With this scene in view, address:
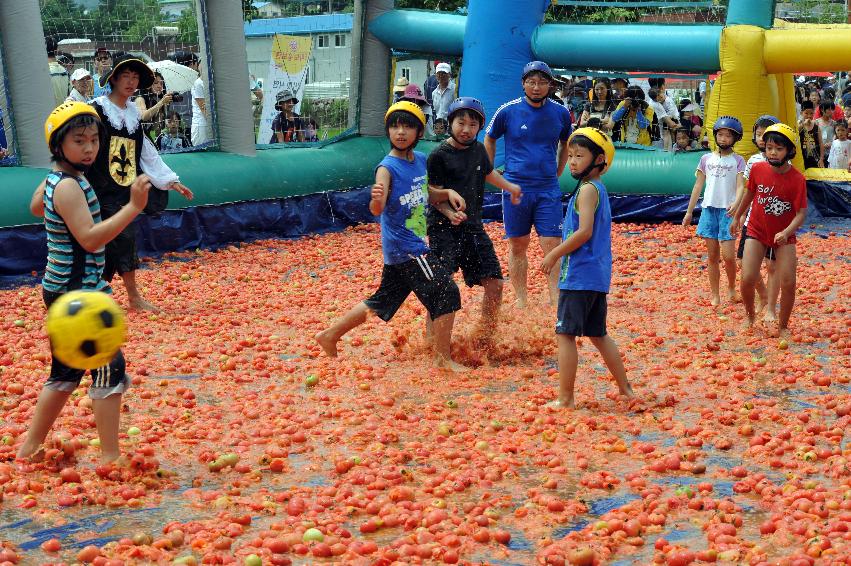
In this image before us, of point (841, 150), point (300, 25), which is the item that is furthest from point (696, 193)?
point (841, 150)

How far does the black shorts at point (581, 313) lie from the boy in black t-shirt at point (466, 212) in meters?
1.42

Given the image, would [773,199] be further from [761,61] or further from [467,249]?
[761,61]

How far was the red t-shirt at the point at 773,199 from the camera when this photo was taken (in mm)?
8398

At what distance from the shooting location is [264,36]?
15500 millimetres

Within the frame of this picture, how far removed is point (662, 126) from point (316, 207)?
555 cm

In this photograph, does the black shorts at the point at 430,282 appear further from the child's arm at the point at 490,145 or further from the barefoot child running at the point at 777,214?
the barefoot child running at the point at 777,214

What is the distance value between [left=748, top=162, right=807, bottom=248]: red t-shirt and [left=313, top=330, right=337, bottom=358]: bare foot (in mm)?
3566

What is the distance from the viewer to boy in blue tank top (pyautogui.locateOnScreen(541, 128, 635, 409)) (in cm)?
645

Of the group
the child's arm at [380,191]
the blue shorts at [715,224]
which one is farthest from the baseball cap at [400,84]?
the child's arm at [380,191]

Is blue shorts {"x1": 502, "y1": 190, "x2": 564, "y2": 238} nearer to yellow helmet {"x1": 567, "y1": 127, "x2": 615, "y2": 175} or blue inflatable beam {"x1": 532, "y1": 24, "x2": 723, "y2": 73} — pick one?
yellow helmet {"x1": 567, "y1": 127, "x2": 615, "y2": 175}

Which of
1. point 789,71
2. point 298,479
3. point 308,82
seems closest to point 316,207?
point 308,82

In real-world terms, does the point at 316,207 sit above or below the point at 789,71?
below

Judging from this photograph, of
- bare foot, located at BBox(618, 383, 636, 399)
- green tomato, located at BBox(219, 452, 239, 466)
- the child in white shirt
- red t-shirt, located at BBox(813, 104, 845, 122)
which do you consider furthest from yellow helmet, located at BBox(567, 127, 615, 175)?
red t-shirt, located at BBox(813, 104, 845, 122)

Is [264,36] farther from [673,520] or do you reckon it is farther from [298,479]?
[673,520]
